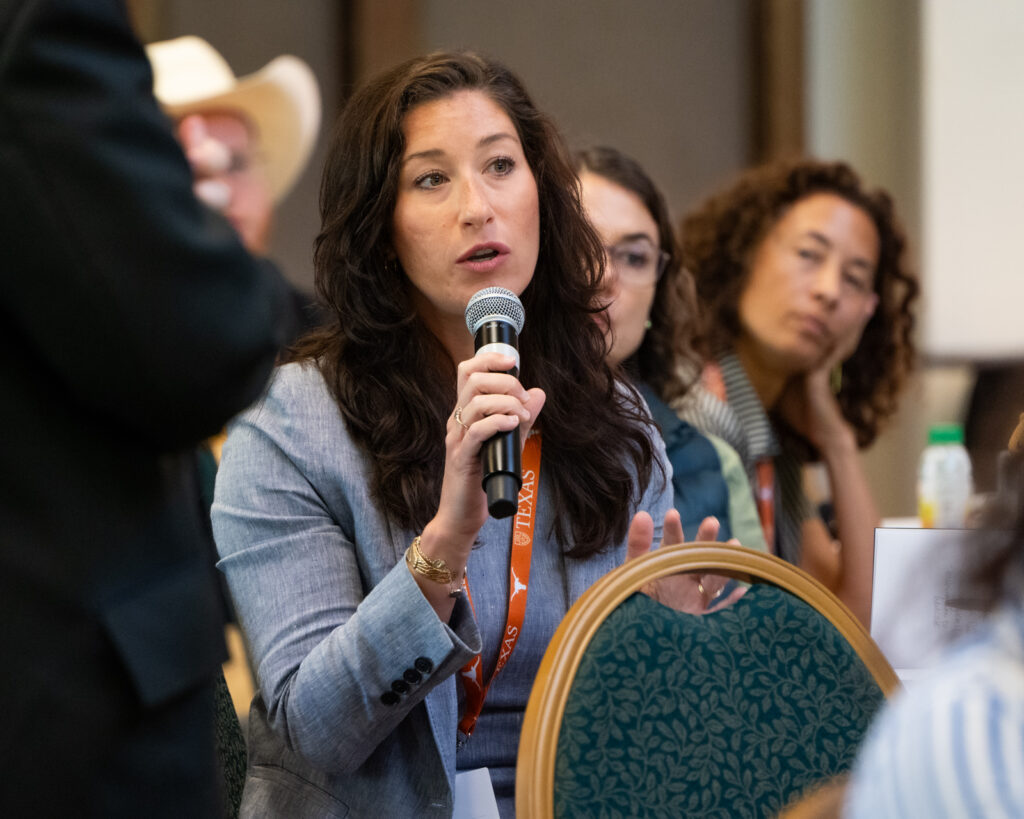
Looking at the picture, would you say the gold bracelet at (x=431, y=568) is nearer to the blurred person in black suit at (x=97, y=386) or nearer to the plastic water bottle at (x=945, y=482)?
the blurred person in black suit at (x=97, y=386)

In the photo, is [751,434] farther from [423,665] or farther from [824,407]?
[423,665]

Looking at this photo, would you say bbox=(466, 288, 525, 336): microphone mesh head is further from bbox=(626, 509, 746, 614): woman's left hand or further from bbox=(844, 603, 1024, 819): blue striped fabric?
bbox=(844, 603, 1024, 819): blue striped fabric

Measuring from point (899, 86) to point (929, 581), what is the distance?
15.3 feet

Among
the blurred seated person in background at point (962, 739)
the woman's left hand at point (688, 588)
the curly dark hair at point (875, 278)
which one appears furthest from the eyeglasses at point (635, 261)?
the blurred seated person in background at point (962, 739)

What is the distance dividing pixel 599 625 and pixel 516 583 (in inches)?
15.0

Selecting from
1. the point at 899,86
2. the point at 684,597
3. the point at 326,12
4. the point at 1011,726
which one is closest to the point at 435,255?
the point at 684,597

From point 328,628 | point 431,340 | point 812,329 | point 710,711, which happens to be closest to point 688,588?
point 710,711

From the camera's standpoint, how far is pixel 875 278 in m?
3.00

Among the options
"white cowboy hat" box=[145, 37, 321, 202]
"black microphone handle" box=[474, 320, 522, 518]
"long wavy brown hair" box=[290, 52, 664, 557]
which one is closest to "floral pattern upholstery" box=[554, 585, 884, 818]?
"black microphone handle" box=[474, 320, 522, 518]

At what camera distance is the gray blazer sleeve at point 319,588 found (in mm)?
1267

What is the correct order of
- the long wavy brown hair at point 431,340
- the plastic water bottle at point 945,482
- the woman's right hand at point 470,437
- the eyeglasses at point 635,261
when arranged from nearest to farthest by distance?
1. the woman's right hand at point 470,437
2. the long wavy brown hair at point 431,340
3. the eyeglasses at point 635,261
4. the plastic water bottle at point 945,482

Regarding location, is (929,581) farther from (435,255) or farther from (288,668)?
(435,255)

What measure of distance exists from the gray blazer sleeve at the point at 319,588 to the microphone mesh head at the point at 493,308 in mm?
244

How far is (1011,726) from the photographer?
589 mm
